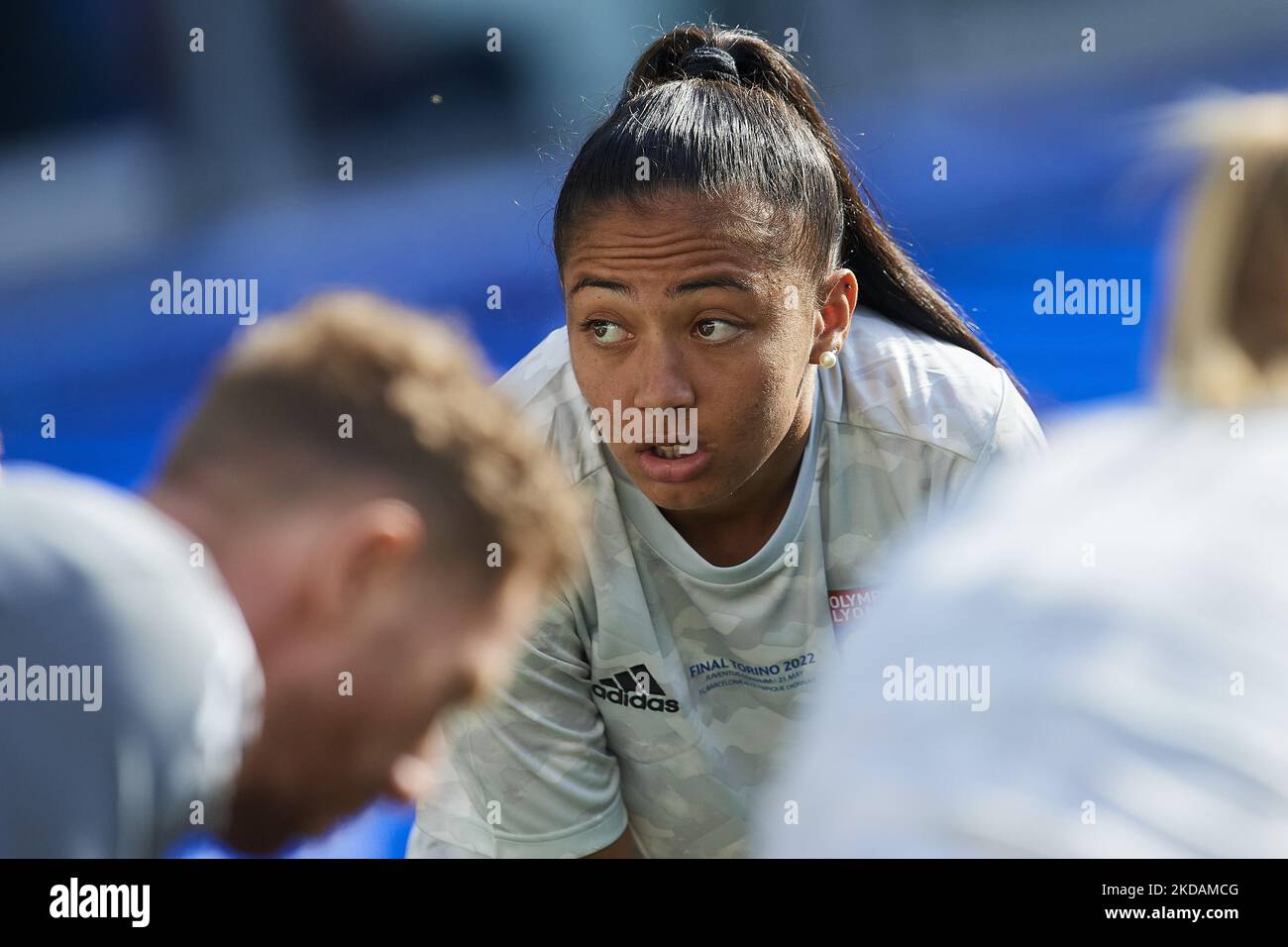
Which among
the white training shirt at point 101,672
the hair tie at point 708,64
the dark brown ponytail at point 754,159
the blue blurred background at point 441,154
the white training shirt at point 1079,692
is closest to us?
the white training shirt at point 1079,692

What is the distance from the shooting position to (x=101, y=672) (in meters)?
0.88

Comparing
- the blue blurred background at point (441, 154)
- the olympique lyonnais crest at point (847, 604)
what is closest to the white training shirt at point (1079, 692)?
the olympique lyonnais crest at point (847, 604)

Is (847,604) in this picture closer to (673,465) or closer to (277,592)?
(673,465)

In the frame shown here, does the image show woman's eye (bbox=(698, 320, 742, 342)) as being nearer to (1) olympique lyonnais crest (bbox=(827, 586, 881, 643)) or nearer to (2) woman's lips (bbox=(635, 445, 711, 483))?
(2) woman's lips (bbox=(635, 445, 711, 483))

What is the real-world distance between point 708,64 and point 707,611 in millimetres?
703

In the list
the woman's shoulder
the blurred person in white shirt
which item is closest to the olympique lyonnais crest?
the woman's shoulder

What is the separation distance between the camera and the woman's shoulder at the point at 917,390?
176cm

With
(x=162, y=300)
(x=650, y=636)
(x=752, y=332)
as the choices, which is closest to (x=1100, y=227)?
(x=752, y=332)

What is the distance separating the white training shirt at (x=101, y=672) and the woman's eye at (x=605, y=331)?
0.81 m

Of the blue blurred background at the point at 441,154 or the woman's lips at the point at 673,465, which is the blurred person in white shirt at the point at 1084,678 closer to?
the woman's lips at the point at 673,465

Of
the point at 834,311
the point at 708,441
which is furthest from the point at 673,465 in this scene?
the point at 834,311

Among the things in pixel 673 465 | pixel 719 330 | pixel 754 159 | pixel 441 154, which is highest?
pixel 441 154

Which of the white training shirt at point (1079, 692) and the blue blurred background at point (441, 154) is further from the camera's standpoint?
the blue blurred background at point (441, 154)
